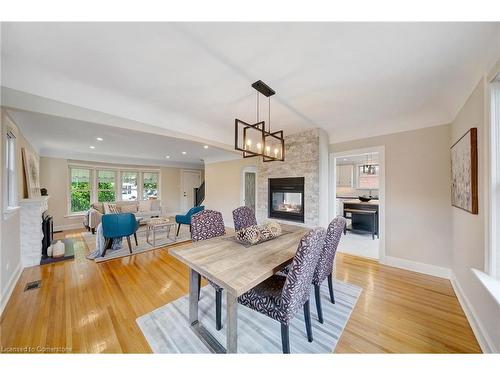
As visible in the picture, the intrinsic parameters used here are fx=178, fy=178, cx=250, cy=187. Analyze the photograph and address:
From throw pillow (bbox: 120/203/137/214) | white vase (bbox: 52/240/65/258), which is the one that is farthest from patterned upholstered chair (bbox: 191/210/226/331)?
throw pillow (bbox: 120/203/137/214)

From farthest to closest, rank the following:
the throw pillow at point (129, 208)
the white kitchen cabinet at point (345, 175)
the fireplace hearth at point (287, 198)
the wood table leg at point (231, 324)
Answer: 1. the white kitchen cabinet at point (345, 175)
2. the throw pillow at point (129, 208)
3. the fireplace hearth at point (287, 198)
4. the wood table leg at point (231, 324)

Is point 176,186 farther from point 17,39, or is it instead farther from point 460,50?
point 460,50

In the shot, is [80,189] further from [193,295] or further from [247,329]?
[247,329]

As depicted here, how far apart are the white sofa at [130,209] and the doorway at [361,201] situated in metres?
5.89

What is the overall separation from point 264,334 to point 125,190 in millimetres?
7571

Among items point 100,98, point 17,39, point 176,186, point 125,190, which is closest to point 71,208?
point 125,190

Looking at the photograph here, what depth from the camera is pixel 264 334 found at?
5.28ft

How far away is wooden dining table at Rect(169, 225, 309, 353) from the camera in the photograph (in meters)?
1.17

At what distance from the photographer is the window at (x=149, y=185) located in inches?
294

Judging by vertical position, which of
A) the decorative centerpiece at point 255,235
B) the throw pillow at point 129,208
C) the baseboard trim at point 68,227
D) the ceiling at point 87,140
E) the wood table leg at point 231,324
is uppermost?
the ceiling at point 87,140

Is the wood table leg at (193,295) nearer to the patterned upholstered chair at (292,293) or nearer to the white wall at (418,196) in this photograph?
the patterned upholstered chair at (292,293)

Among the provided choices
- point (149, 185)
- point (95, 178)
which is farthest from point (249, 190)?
point (95, 178)

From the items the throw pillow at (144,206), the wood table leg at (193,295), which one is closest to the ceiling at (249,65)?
the wood table leg at (193,295)

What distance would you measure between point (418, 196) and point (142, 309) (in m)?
4.12
